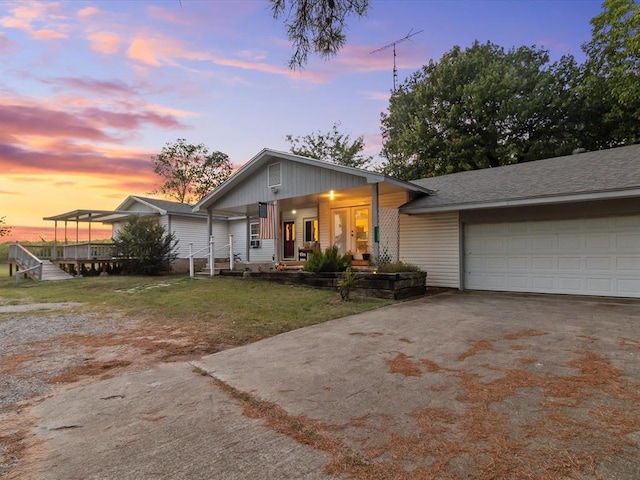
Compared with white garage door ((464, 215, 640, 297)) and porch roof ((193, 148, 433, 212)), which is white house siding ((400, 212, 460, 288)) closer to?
white garage door ((464, 215, 640, 297))

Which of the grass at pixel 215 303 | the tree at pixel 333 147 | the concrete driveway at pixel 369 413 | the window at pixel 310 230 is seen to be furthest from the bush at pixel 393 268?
the tree at pixel 333 147

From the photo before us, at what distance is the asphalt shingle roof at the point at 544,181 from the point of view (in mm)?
8250

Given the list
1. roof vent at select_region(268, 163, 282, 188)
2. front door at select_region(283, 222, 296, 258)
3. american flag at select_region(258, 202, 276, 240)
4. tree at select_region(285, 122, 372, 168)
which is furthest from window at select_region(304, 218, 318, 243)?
tree at select_region(285, 122, 372, 168)

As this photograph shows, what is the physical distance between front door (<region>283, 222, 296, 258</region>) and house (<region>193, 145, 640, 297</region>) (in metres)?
1.34

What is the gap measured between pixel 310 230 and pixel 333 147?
2136 cm

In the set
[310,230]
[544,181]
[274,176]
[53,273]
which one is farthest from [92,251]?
[544,181]

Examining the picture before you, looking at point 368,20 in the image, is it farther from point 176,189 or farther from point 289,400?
point 176,189

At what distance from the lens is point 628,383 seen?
335 cm

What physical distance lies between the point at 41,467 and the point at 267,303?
245 inches

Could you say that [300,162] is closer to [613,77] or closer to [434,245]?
[434,245]

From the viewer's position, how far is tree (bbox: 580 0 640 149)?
16.5 meters

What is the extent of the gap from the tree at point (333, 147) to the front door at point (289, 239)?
1867 centimetres

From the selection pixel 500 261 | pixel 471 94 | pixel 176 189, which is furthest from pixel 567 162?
pixel 176 189

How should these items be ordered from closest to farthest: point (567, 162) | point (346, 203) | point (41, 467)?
point (41, 467) → point (567, 162) → point (346, 203)
